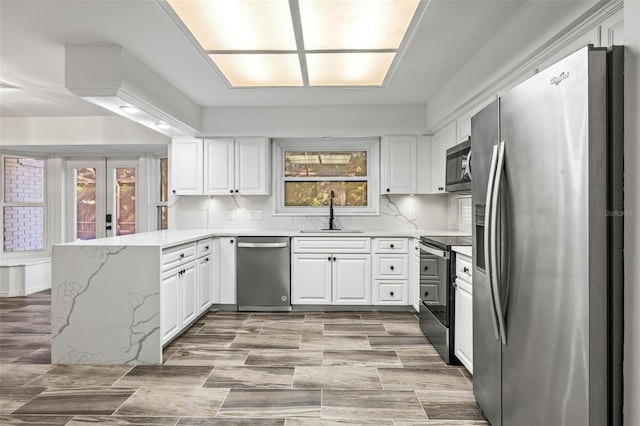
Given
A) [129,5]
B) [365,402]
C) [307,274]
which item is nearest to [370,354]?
[365,402]

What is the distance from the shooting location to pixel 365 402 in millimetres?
2352

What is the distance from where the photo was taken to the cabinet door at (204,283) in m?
4.01

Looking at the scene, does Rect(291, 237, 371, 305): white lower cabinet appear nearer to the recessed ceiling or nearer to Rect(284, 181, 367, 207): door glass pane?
Rect(284, 181, 367, 207): door glass pane

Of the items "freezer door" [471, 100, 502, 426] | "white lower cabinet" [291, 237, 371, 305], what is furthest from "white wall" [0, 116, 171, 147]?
"freezer door" [471, 100, 502, 426]

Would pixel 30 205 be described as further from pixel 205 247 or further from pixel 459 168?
pixel 459 168

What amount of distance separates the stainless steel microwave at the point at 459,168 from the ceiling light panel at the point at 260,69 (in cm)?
154

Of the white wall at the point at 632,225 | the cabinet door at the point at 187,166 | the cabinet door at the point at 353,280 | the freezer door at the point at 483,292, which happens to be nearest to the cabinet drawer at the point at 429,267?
the cabinet door at the point at 353,280

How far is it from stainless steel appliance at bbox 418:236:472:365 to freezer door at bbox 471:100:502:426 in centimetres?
70

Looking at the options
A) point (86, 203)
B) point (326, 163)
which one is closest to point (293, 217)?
point (326, 163)

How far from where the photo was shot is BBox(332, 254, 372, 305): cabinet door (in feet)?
14.4

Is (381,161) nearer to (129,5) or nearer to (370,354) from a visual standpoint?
(370,354)

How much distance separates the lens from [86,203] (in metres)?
5.84

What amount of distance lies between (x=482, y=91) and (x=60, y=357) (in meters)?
3.79

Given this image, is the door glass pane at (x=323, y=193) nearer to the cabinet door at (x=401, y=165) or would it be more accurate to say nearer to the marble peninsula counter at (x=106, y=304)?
the cabinet door at (x=401, y=165)
